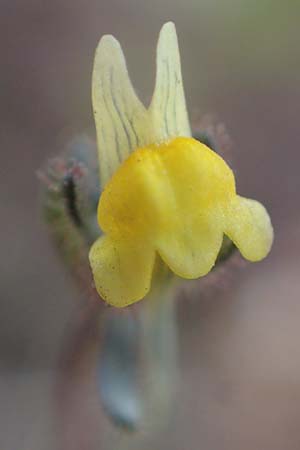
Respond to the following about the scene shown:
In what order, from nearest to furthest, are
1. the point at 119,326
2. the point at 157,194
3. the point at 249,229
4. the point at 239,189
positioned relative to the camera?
1. the point at 157,194
2. the point at 249,229
3. the point at 119,326
4. the point at 239,189

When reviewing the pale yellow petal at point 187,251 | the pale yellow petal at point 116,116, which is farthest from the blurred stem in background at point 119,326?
the pale yellow petal at point 187,251

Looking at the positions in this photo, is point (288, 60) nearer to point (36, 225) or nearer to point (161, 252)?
point (36, 225)

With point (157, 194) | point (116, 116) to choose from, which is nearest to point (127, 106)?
point (116, 116)

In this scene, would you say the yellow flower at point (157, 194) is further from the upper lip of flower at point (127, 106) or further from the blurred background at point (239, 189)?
the blurred background at point (239, 189)

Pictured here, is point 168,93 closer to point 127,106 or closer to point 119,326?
point 127,106

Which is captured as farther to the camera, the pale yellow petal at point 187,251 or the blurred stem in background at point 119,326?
the blurred stem in background at point 119,326

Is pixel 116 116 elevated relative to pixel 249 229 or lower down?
elevated
